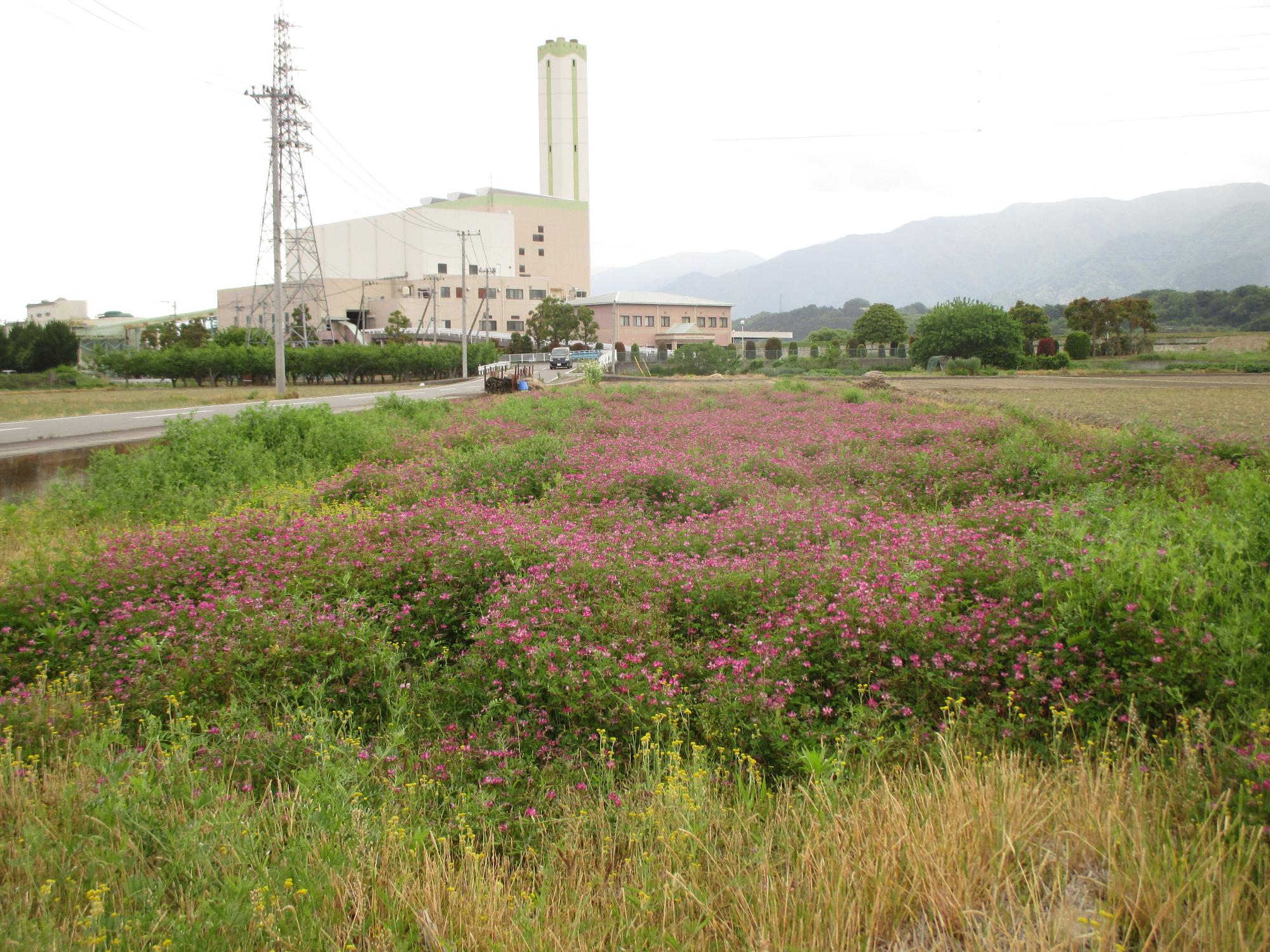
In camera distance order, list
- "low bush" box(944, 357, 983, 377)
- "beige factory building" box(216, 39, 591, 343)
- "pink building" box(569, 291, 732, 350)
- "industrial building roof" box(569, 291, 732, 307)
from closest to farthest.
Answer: "low bush" box(944, 357, 983, 377) < "beige factory building" box(216, 39, 591, 343) < "pink building" box(569, 291, 732, 350) < "industrial building roof" box(569, 291, 732, 307)

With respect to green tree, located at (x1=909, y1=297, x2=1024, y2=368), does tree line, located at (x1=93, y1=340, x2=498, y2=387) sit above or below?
below

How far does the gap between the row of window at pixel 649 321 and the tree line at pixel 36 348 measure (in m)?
67.1

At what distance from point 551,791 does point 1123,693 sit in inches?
104

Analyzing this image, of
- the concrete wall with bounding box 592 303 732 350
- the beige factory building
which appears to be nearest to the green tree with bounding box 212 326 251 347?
the beige factory building

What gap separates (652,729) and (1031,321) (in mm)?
74164

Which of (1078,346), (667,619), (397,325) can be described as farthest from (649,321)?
(667,619)

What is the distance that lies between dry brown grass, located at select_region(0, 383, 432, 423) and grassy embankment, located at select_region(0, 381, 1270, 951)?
16145 millimetres

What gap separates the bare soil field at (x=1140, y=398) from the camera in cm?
1397

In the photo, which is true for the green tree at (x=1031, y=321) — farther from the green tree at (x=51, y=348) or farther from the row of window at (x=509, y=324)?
the green tree at (x=51, y=348)

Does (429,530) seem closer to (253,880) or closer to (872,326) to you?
(253,880)

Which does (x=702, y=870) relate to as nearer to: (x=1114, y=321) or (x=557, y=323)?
(x=1114, y=321)

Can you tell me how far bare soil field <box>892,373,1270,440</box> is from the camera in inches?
550

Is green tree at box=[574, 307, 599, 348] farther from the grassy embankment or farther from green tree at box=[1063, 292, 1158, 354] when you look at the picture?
the grassy embankment

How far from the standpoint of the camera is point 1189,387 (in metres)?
26.7
